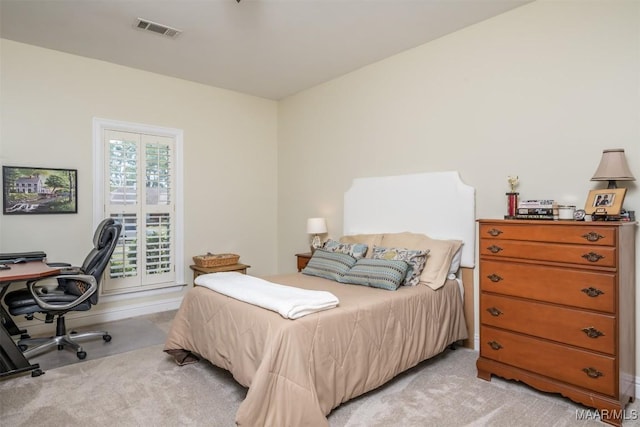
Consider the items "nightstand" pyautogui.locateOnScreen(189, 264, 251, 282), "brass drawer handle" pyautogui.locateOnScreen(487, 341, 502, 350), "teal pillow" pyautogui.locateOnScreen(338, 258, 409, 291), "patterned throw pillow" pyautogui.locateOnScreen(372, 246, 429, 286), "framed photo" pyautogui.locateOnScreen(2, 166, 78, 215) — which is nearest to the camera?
"brass drawer handle" pyautogui.locateOnScreen(487, 341, 502, 350)

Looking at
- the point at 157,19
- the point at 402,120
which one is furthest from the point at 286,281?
the point at 157,19

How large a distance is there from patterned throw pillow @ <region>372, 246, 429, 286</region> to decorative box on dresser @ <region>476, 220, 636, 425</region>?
1.63 ft

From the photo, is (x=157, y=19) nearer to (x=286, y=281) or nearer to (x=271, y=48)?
(x=271, y=48)

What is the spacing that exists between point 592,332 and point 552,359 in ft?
0.99

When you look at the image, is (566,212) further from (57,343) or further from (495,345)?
(57,343)

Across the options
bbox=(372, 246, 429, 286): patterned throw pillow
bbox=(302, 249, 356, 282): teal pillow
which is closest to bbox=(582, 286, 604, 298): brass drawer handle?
bbox=(372, 246, 429, 286): patterned throw pillow

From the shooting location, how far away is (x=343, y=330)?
2.25 metres

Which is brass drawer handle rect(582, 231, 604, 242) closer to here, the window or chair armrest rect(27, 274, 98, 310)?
chair armrest rect(27, 274, 98, 310)

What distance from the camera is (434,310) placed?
9.40 feet

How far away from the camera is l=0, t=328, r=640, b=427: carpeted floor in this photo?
2172 mm

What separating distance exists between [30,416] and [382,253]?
2.62 metres

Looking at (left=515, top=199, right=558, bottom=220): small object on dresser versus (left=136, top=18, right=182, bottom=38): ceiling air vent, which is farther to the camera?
(left=136, top=18, right=182, bottom=38): ceiling air vent

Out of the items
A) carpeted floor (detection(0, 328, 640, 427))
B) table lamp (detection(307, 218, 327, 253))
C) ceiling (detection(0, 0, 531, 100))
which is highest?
ceiling (detection(0, 0, 531, 100))

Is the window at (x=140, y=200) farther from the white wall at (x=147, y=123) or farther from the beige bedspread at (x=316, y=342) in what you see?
the beige bedspread at (x=316, y=342)
